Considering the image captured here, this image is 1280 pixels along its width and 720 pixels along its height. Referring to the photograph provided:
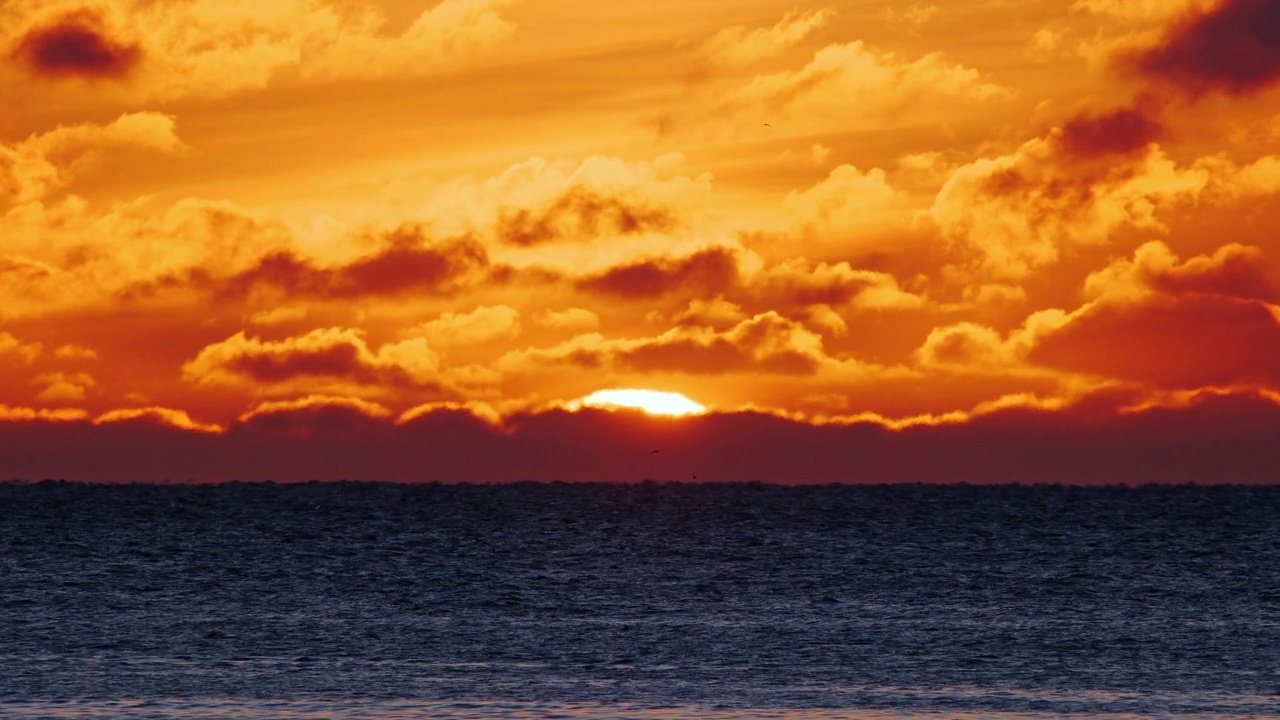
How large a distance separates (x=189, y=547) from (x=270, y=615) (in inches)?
752

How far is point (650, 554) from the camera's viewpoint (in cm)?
5950

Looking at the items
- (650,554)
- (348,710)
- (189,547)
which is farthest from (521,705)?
(189,547)

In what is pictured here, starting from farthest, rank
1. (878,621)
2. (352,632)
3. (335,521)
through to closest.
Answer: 1. (335,521)
2. (878,621)
3. (352,632)

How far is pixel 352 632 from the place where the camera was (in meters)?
39.3

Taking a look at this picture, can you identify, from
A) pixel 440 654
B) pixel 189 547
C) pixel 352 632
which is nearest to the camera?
pixel 440 654

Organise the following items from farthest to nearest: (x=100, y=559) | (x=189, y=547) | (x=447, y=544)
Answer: (x=447, y=544), (x=189, y=547), (x=100, y=559)

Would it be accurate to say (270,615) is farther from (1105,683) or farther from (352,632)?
(1105,683)

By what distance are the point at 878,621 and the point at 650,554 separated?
18349mm

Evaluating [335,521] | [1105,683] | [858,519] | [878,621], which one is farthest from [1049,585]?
[335,521]

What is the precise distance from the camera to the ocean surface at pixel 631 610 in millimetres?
29422

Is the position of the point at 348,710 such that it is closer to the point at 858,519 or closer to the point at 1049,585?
the point at 1049,585

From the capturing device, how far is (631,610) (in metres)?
44.3

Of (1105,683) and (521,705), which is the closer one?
(521,705)

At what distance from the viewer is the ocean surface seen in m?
29.4
